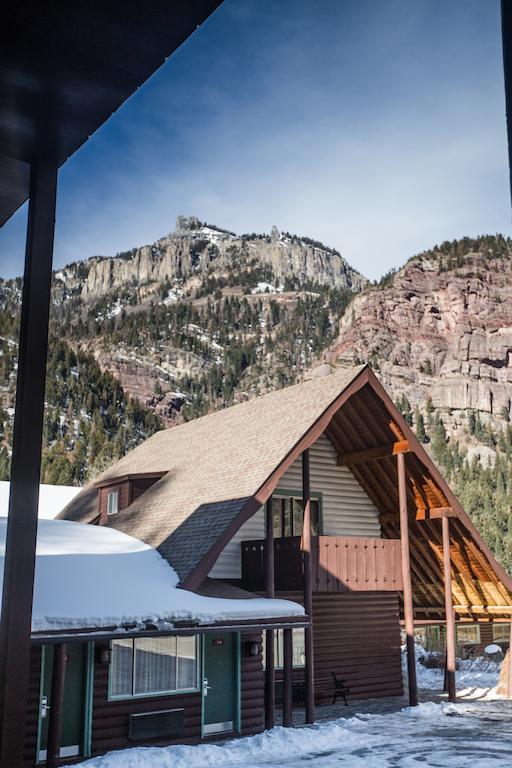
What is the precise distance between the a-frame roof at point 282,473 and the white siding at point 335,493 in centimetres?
28

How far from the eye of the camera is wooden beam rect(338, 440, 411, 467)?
66.1ft

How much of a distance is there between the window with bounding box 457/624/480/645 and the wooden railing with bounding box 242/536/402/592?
2430cm

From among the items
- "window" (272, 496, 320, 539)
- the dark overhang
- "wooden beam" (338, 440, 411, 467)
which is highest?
the dark overhang

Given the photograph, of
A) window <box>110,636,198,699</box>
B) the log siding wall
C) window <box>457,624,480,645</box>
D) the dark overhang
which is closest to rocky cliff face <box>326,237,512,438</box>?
window <box>457,624,480,645</box>

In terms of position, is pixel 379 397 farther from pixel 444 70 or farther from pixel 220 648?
pixel 444 70

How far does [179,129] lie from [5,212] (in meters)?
201

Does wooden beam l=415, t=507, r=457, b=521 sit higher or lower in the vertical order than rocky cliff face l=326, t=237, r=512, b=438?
lower

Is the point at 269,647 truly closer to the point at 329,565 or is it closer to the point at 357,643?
the point at 329,565

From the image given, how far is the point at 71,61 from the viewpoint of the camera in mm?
5523

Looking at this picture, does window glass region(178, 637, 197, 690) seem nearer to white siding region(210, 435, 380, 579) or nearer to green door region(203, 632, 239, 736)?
green door region(203, 632, 239, 736)

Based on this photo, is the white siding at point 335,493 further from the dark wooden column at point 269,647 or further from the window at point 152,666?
the window at point 152,666

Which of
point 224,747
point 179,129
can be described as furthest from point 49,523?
point 179,129

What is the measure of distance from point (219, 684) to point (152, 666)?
157cm

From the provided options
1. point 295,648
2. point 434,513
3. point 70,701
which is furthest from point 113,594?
point 434,513
